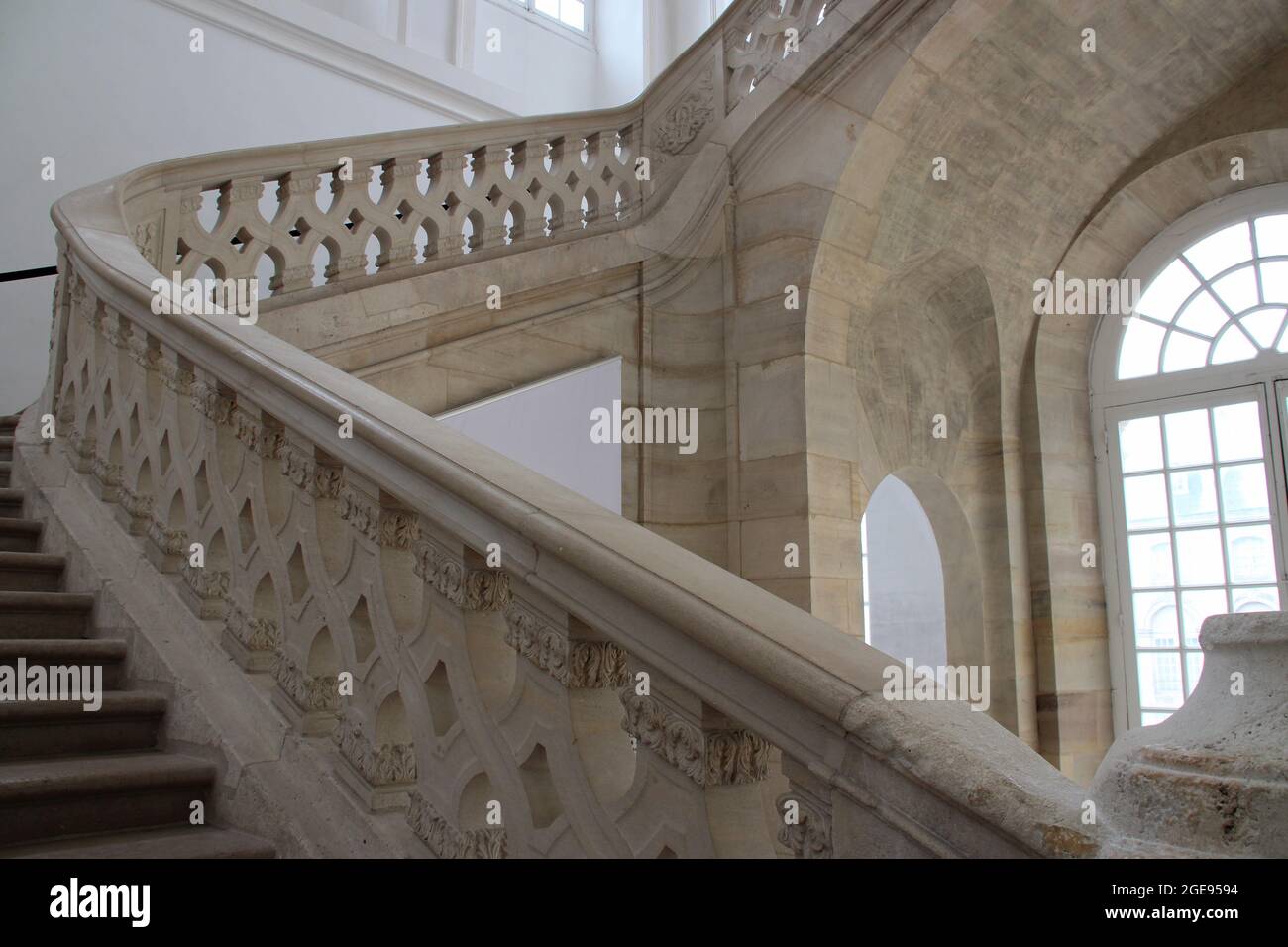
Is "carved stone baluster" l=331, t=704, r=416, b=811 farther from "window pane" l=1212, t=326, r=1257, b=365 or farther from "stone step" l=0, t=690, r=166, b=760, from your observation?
"window pane" l=1212, t=326, r=1257, b=365

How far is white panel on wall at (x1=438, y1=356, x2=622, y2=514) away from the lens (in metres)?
4.86

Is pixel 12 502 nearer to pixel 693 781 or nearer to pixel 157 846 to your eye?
pixel 157 846

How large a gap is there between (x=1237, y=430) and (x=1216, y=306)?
0.77m

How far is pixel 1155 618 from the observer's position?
19.9ft

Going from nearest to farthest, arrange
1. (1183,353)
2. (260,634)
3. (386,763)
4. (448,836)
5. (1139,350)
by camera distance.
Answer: (448,836)
(386,763)
(260,634)
(1183,353)
(1139,350)

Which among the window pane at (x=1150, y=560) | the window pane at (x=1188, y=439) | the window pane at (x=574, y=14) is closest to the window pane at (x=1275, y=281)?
the window pane at (x=1188, y=439)

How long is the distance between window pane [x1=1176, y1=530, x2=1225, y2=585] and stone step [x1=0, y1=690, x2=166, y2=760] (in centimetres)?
571

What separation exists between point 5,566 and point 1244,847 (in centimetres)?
302

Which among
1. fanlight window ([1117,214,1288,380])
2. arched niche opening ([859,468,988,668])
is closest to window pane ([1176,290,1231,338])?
fanlight window ([1117,214,1288,380])

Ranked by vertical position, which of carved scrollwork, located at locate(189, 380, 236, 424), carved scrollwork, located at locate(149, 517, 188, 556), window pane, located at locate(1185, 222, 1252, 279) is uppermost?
window pane, located at locate(1185, 222, 1252, 279)

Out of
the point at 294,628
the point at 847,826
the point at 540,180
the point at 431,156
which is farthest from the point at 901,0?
the point at 847,826

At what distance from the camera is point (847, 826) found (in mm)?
1066

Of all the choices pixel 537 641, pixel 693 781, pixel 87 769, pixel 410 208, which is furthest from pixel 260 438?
pixel 410 208
